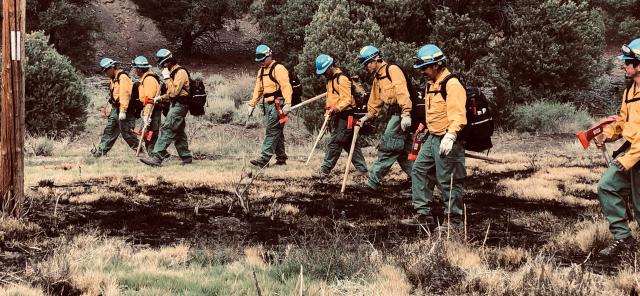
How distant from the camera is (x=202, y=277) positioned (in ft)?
17.2

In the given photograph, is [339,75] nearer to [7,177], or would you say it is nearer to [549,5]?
[7,177]

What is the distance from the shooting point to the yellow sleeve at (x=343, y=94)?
428 inches

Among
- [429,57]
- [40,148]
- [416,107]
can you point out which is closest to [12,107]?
[429,57]

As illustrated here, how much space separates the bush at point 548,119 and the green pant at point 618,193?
1336cm

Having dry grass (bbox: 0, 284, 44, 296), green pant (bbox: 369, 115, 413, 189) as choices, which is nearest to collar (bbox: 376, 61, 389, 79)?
green pant (bbox: 369, 115, 413, 189)

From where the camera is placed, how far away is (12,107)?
6859 mm

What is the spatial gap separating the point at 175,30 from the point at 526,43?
59.4 feet

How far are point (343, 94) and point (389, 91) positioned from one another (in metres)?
1.34

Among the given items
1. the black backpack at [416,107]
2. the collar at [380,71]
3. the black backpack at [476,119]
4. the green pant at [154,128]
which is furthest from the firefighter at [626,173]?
the green pant at [154,128]

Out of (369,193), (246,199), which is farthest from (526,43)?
(246,199)

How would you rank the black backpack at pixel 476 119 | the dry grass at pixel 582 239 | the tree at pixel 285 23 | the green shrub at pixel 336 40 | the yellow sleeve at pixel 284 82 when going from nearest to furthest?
1. the dry grass at pixel 582 239
2. the black backpack at pixel 476 119
3. the yellow sleeve at pixel 284 82
4. the green shrub at pixel 336 40
5. the tree at pixel 285 23

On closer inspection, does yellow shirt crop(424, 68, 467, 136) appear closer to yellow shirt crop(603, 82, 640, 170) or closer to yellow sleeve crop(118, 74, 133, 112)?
yellow shirt crop(603, 82, 640, 170)

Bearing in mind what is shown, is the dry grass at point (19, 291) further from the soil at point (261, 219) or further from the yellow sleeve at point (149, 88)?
the yellow sleeve at point (149, 88)

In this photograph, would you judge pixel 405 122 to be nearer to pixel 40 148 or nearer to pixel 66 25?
pixel 40 148
